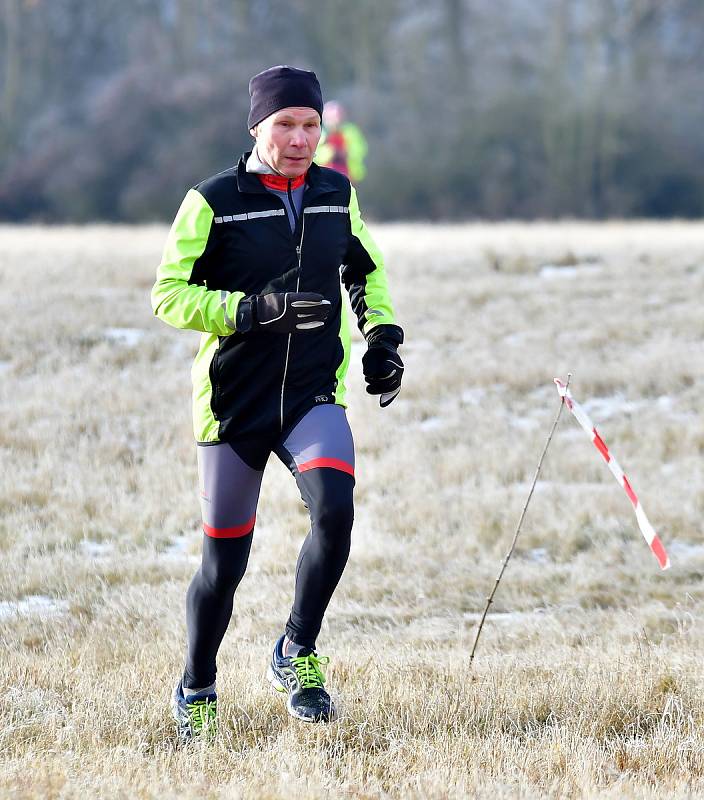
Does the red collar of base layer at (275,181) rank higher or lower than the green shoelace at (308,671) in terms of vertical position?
higher

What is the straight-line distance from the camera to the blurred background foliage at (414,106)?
112 feet

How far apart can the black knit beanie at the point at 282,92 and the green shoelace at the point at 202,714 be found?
6.50 feet

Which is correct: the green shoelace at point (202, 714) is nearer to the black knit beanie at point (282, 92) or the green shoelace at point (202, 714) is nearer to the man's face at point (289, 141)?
the man's face at point (289, 141)

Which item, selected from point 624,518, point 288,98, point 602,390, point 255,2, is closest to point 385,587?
point 624,518

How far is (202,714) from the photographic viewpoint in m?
4.31

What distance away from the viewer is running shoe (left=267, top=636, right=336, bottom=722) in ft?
14.0

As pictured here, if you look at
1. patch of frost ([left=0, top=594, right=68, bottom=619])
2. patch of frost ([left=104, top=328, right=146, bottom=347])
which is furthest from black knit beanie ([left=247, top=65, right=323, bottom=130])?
patch of frost ([left=104, top=328, right=146, bottom=347])

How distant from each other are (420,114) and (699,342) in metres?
26.5

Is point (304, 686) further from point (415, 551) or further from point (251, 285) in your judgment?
point (415, 551)

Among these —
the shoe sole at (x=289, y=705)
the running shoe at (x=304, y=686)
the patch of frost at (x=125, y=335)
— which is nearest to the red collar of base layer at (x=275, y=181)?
the running shoe at (x=304, y=686)

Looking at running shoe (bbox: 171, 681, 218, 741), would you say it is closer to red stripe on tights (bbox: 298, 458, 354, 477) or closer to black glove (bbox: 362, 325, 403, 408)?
red stripe on tights (bbox: 298, 458, 354, 477)

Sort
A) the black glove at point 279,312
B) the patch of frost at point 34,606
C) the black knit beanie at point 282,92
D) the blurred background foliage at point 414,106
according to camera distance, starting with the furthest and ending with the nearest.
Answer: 1. the blurred background foliage at point 414,106
2. the patch of frost at point 34,606
3. the black knit beanie at point 282,92
4. the black glove at point 279,312

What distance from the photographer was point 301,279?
4.23 metres

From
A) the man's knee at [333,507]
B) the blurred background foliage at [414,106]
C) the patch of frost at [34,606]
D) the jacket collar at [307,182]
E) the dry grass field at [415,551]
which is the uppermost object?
the blurred background foliage at [414,106]
